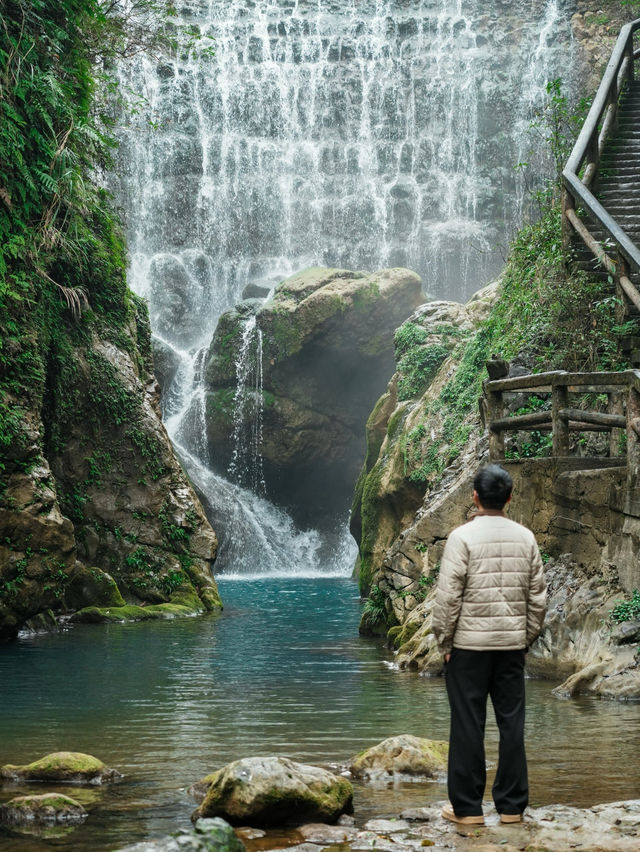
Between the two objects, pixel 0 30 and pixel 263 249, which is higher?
pixel 263 249

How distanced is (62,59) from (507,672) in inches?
631

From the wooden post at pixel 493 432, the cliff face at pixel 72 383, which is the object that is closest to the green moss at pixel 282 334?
the cliff face at pixel 72 383

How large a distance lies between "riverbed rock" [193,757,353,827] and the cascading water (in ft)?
112

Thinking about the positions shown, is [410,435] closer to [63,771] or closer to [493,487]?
[63,771]

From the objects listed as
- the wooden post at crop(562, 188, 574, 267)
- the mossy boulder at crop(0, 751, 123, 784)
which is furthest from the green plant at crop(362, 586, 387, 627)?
the mossy boulder at crop(0, 751, 123, 784)

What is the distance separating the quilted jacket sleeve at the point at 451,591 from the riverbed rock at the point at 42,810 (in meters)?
Answer: 2.16

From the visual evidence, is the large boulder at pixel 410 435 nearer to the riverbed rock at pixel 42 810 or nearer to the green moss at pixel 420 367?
the green moss at pixel 420 367

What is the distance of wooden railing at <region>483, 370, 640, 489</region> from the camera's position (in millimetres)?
9227

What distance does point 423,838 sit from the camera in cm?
454

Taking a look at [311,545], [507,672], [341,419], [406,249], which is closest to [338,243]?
[406,249]

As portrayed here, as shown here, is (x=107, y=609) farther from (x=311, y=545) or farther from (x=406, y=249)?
(x=406, y=249)

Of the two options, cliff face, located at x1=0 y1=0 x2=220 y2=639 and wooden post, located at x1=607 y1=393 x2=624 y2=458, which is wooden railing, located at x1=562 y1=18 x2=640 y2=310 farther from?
cliff face, located at x1=0 y1=0 x2=220 y2=639

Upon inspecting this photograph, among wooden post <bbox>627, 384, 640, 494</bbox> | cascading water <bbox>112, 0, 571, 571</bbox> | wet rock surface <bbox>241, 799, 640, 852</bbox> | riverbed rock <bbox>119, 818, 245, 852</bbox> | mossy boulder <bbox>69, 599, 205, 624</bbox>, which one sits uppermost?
cascading water <bbox>112, 0, 571, 571</bbox>

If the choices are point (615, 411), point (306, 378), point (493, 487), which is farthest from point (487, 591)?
point (306, 378)
